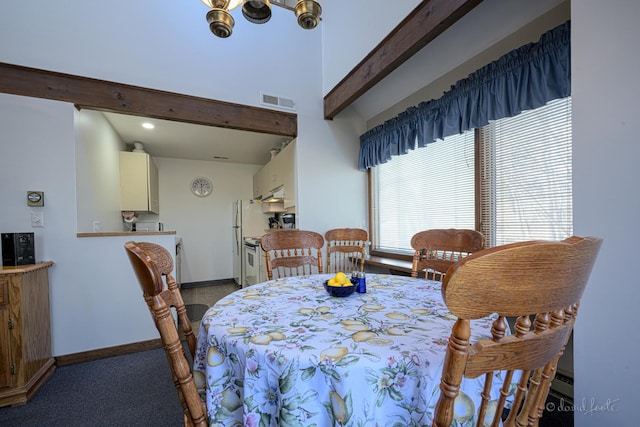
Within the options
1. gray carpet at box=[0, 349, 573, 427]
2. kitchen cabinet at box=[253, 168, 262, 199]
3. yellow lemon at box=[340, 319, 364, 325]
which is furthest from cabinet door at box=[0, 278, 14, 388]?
kitchen cabinet at box=[253, 168, 262, 199]

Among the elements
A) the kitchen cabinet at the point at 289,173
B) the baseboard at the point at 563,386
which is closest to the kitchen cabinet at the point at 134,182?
the kitchen cabinet at the point at 289,173

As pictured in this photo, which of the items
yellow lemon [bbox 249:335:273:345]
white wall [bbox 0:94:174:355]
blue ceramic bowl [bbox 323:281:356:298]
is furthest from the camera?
white wall [bbox 0:94:174:355]

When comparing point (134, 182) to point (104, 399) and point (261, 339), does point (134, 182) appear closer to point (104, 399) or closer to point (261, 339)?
point (104, 399)

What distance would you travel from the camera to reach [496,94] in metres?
1.78

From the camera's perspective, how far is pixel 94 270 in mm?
2189

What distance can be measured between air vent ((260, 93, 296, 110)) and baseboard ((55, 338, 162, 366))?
8.31ft

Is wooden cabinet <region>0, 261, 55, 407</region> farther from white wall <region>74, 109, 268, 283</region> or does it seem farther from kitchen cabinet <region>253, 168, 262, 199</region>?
kitchen cabinet <region>253, 168, 262, 199</region>

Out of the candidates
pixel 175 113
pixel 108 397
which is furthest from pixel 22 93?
pixel 108 397

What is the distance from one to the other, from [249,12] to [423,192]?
2.05 metres

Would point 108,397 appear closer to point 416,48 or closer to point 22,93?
point 22,93

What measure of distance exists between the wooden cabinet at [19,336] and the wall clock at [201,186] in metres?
3.08

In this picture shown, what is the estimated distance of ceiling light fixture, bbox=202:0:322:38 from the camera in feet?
4.44

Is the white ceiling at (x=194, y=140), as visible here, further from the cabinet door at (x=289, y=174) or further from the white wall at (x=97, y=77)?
the white wall at (x=97, y=77)

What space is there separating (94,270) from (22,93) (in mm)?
1460
